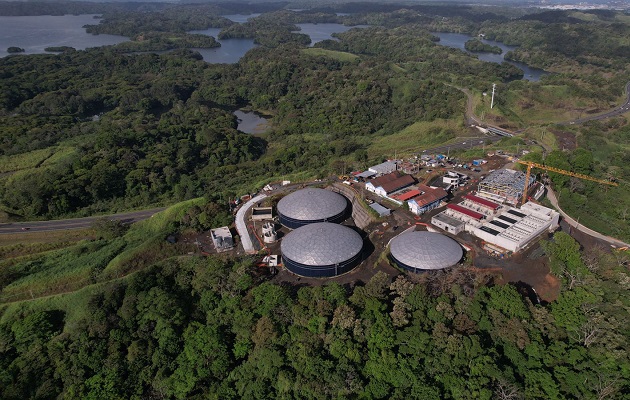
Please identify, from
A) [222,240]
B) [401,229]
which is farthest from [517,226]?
[222,240]

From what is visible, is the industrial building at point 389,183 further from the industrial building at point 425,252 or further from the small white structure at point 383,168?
the industrial building at point 425,252

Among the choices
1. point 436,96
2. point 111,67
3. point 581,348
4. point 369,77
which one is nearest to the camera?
point 581,348

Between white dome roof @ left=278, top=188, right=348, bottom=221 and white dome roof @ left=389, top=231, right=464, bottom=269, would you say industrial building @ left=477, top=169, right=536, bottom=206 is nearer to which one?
white dome roof @ left=389, top=231, right=464, bottom=269

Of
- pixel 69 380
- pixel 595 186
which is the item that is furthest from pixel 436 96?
pixel 69 380

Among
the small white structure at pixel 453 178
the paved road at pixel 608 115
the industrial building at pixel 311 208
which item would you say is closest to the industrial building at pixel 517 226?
the small white structure at pixel 453 178

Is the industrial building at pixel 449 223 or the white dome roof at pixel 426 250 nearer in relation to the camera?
the white dome roof at pixel 426 250

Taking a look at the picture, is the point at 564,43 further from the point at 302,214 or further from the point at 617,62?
the point at 302,214
